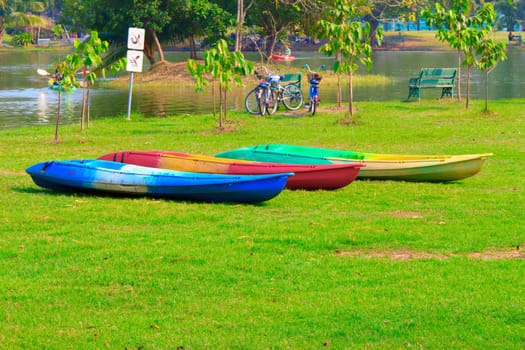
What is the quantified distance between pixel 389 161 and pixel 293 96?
42.1 feet

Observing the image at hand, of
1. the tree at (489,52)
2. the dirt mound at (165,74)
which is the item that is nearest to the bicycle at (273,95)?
the tree at (489,52)

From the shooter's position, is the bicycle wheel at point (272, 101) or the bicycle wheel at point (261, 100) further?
the bicycle wheel at point (272, 101)

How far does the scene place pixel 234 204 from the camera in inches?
492

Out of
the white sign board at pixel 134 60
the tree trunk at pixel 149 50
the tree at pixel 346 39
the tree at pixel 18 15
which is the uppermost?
the tree at pixel 18 15

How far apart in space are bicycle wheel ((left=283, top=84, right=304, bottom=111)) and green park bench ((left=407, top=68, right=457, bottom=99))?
5.87 m

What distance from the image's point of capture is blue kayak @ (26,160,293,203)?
1216 centimetres

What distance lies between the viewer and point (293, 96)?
88.7ft

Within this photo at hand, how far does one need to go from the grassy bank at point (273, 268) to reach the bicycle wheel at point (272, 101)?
10845 millimetres

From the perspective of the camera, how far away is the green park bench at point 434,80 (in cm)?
3136

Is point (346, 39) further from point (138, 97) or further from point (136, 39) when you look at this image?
point (138, 97)

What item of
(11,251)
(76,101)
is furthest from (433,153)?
(76,101)

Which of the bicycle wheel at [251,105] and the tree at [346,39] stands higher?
the tree at [346,39]

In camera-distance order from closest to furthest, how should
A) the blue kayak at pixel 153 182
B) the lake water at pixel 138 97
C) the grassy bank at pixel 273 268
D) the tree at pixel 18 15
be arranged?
the grassy bank at pixel 273 268 < the blue kayak at pixel 153 182 < the lake water at pixel 138 97 < the tree at pixel 18 15

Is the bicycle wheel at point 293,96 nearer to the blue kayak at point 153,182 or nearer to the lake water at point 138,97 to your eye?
the lake water at point 138,97
